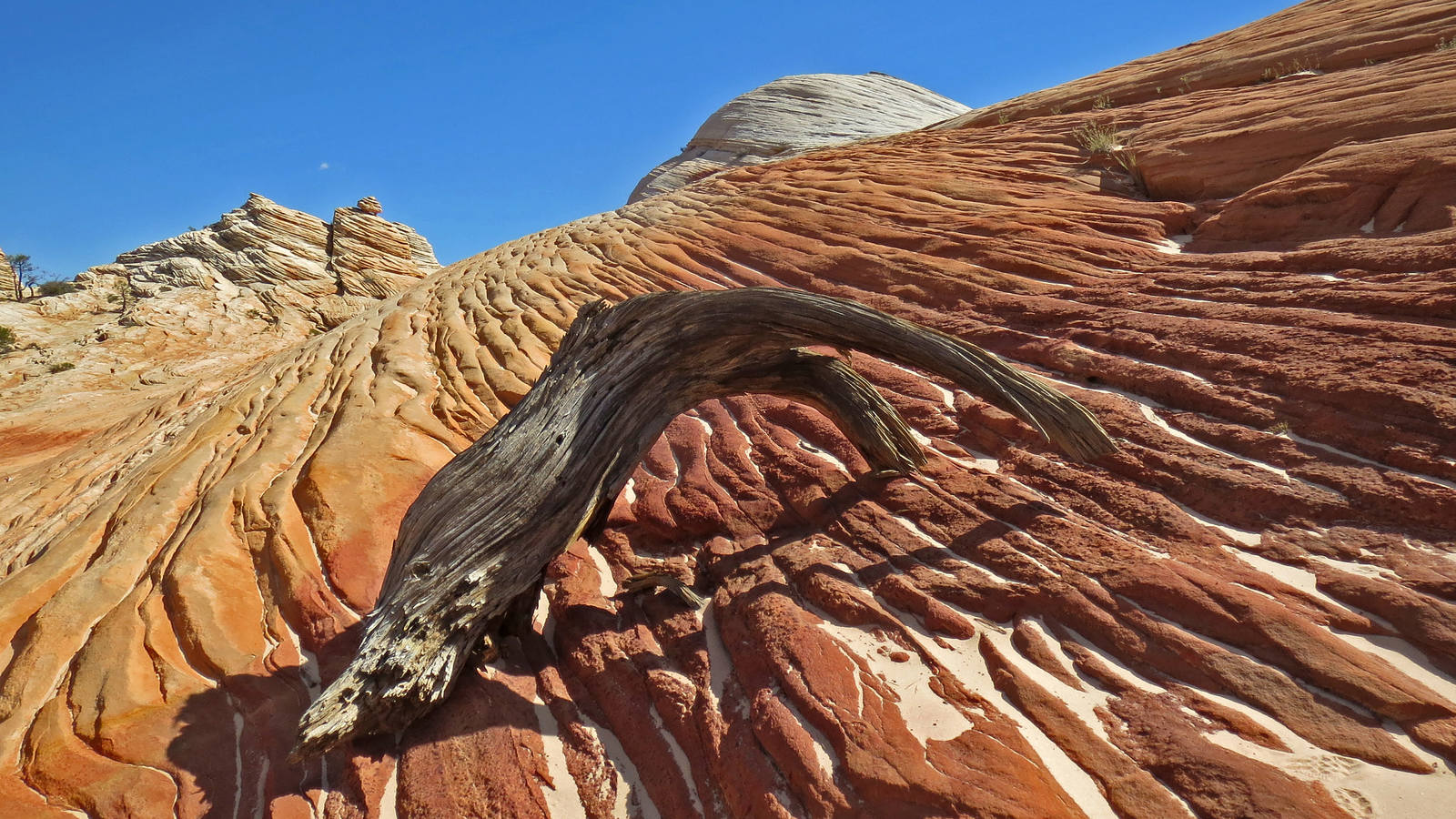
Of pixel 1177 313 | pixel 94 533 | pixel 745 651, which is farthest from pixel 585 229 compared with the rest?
pixel 745 651

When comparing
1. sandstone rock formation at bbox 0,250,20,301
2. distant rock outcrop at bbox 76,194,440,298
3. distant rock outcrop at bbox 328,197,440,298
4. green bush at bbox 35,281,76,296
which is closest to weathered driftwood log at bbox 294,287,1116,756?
distant rock outcrop at bbox 76,194,440,298

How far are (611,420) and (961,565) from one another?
5.76 feet

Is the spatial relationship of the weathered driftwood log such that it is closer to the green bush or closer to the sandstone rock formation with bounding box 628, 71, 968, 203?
the sandstone rock formation with bounding box 628, 71, 968, 203

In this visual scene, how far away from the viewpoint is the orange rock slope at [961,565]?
8.46 ft

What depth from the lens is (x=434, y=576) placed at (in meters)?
3.47

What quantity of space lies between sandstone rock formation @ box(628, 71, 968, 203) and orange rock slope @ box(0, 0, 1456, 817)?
33.0ft

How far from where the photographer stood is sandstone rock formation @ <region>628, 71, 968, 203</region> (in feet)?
53.7

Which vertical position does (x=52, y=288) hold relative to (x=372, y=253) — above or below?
above

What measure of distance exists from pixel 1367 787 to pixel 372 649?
335 centimetres

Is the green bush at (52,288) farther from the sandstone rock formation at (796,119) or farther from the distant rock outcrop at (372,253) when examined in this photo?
the sandstone rock formation at (796,119)

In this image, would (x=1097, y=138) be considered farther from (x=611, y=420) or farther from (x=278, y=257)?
(x=278, y=257)

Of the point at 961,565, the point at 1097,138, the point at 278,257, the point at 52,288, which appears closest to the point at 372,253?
the point at 278,257

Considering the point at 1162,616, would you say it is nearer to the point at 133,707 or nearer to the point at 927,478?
the point at 927,478

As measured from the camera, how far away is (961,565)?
3.50 meters
